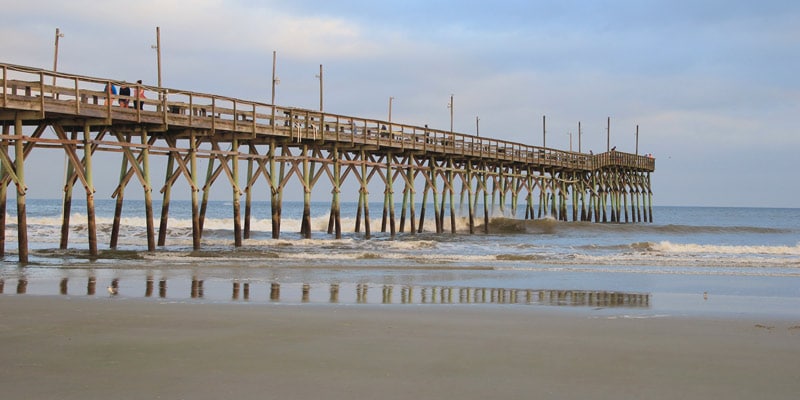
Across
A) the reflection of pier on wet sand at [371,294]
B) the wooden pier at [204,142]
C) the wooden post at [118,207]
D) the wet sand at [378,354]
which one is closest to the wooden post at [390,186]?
the wooden pier at [204,142]

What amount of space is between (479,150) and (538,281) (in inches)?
938

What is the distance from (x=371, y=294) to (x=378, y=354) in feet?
16.9

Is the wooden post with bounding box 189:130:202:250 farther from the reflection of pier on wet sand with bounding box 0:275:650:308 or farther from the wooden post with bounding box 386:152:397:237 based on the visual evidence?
the wooden post with bounding box 386:152:397:237

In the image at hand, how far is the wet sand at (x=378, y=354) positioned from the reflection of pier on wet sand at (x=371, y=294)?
127 centimetres

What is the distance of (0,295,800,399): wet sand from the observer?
655 cm

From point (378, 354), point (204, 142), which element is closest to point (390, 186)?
point (204, 142)

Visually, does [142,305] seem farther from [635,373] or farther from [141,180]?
[141,180]

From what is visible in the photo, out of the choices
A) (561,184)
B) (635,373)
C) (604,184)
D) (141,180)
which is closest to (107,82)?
(141,180)

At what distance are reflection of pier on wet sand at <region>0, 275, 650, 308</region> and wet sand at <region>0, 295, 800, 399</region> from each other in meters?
1.27

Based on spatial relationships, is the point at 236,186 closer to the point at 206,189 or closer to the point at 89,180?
the point at 206,189

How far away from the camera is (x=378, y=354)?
785 cm

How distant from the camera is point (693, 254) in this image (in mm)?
25688

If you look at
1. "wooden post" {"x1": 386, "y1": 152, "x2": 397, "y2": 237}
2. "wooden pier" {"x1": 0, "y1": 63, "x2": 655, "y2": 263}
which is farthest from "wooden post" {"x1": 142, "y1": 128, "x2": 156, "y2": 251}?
A: "wooden post" {"x1": 386, "y1": 152, "x2": 397, "y2": 237}

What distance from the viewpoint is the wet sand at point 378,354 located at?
655 cm
